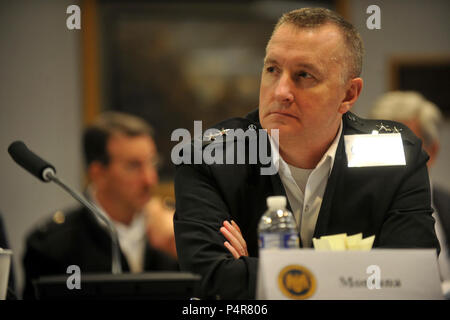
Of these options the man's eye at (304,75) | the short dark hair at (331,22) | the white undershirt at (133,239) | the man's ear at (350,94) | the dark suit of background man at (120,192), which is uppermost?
the short dark hair at (331,22)

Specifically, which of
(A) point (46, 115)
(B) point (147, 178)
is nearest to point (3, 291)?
(B) point (147, 178)

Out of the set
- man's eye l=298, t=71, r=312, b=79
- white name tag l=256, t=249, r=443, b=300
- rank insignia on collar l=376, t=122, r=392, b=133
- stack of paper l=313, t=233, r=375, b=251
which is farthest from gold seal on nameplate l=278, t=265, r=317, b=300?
rank insignia on collar l=376, t=122, r=392, b=133

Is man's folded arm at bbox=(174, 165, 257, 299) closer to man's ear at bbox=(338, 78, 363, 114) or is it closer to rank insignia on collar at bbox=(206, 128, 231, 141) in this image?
rank insignia on collar at bbox=(206, 128, 231, 141)

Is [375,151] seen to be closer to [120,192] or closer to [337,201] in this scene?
[337,201]

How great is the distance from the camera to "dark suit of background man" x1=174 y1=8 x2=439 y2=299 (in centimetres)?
158

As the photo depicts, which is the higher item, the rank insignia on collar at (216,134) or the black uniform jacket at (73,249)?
the rank insignia on collar at (216,134)

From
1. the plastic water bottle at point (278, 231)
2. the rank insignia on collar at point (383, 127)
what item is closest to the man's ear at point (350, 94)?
the rank insignia on collar at point (383, 127)

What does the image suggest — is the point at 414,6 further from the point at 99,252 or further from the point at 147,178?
the point at 99,252

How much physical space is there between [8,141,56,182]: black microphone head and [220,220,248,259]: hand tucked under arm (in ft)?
1.60

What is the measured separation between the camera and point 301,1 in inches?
188

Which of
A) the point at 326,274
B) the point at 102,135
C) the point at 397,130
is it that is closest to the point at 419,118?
the point at 397,130

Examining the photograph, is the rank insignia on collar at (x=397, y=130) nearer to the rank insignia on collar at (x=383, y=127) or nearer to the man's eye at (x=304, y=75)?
the rank insignia on collar at (x=383, y=127)

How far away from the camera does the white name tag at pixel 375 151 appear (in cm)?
170

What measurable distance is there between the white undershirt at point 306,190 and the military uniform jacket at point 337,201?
1.2 inches
